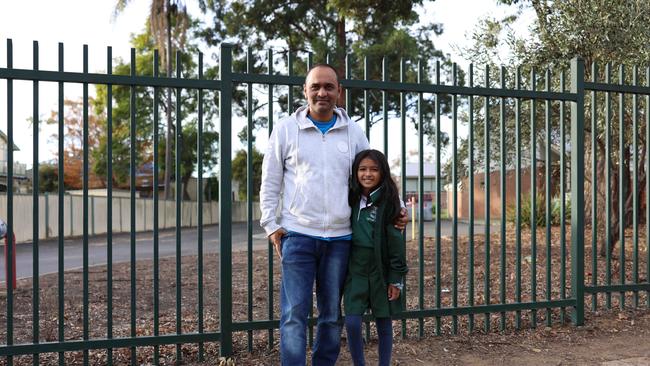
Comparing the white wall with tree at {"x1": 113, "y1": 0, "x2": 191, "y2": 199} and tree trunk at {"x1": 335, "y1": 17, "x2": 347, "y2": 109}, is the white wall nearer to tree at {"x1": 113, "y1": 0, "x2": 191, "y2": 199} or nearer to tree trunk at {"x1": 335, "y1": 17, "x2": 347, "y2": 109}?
tree at {"x1": 113, "y1": 0, "x2": 191, "y2": 199}

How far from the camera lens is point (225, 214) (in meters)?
4.04

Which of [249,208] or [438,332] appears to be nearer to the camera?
[249,208]

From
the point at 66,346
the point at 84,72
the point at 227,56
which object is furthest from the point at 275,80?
the point at 66,346

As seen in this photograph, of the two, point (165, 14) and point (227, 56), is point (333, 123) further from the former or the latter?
point (165, 14)

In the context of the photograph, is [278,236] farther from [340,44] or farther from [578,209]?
[340,44]

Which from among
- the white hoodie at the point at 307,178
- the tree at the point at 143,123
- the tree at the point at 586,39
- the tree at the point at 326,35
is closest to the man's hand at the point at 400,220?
the white hoodie at the point at 307,178

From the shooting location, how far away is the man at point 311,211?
3.31m

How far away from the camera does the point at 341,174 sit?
339 centimetres

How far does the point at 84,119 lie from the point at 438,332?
302cm

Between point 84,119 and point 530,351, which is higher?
point 84,119

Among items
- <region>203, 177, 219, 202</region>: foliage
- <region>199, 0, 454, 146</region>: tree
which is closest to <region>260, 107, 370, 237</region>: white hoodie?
<region>199, 0, 454, 146</region>: tree

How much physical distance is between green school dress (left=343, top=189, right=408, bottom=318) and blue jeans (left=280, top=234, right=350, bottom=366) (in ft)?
0.24

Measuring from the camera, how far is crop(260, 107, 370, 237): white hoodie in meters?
3.31

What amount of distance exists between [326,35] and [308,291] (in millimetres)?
20670
